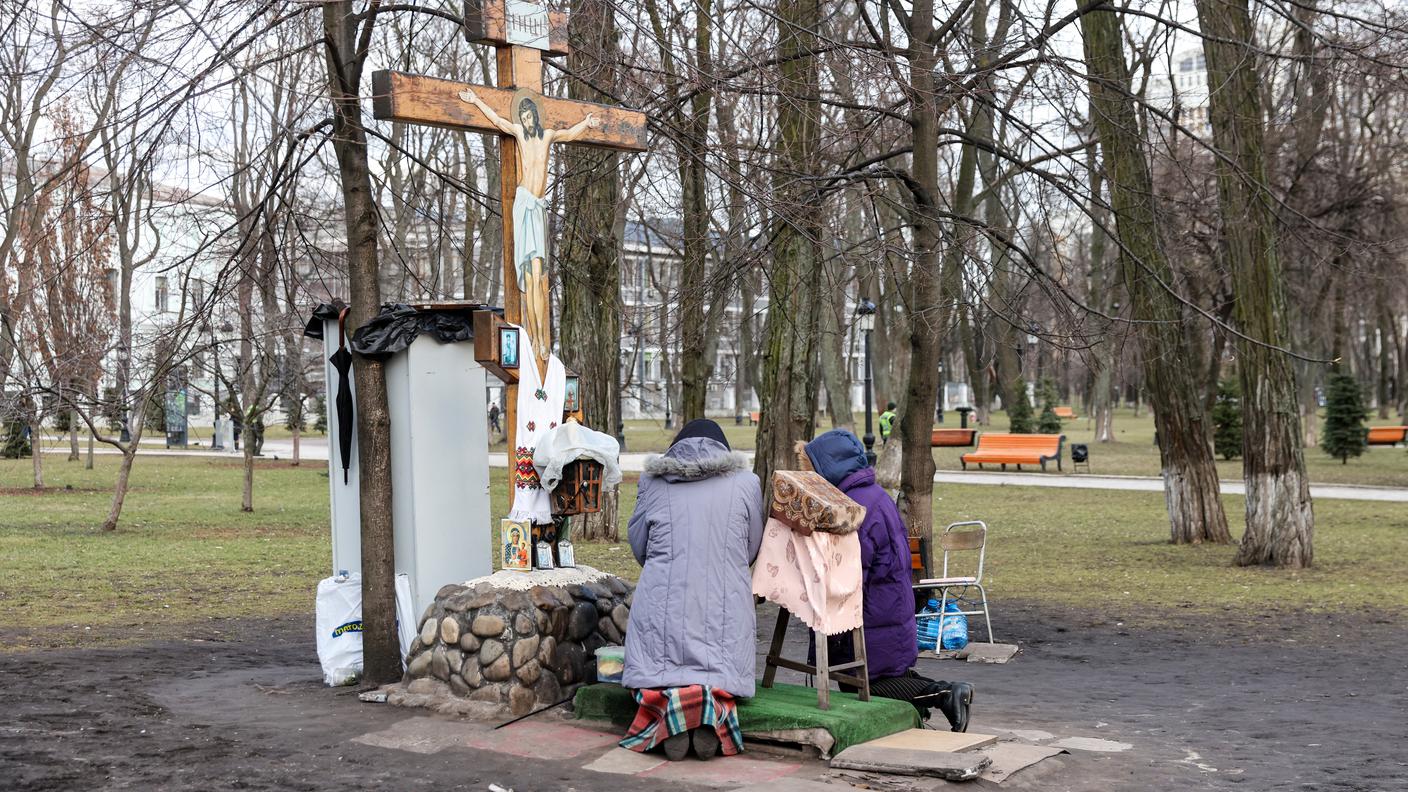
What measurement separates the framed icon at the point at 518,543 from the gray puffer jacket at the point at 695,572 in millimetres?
1119

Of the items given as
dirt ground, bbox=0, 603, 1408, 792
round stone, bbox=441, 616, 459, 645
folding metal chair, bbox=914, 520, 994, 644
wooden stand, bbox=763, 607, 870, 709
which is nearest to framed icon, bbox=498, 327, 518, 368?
round stone, bbox=441, 616, 459, 645

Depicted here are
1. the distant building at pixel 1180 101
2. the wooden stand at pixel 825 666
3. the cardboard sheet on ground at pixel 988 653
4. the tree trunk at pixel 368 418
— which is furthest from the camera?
the distant building at pixel 1180 101

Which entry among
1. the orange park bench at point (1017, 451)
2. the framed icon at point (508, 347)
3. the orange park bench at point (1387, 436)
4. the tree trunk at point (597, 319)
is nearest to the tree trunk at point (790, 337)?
the tree trunk at point (597, 319)

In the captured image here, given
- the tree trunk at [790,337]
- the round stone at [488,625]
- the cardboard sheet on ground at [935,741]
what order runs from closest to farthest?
the cardboard sheet on ground at [935,741] < the round stone at [488,625] < the tree trunk at [790,337]

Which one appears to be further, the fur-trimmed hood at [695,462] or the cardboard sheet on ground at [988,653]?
the cardboard sheet on ground at [988,653]

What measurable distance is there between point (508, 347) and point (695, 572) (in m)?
1.98

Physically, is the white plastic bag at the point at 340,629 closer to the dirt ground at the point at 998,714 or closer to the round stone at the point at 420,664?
the dirt ground at the point at 998,714

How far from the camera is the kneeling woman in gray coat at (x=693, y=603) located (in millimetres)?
6879

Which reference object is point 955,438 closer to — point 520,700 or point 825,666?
point 520,700

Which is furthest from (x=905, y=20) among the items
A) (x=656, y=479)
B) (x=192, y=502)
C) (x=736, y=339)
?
(x=736, y=339)

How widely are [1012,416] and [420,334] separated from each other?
39.3m

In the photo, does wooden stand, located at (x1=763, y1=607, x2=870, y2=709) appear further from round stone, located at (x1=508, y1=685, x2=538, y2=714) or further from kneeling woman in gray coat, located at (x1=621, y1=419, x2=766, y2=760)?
round stone, located at (x1=508, y1=685, x2=538, y2=714)

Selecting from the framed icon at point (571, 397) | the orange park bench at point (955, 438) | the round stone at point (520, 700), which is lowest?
the round stone at point (520, 700)

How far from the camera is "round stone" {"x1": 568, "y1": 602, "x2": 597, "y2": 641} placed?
8.09 m
